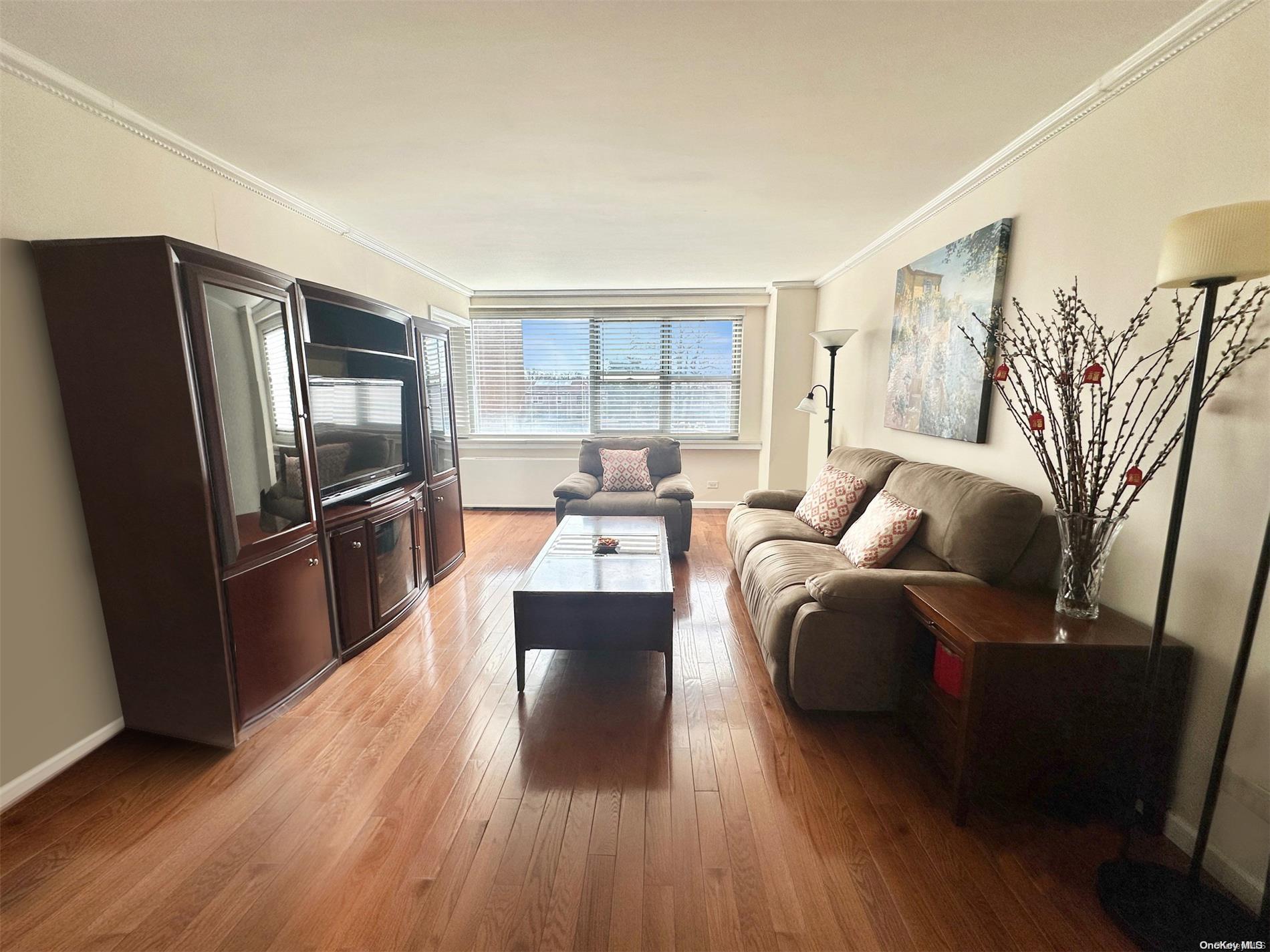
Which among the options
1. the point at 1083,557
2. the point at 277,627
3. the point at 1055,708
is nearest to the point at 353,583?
the point at 277,627

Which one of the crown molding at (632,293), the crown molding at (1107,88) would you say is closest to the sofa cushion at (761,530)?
the crown molding at (1107,88)

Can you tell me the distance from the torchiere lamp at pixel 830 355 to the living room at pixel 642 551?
1.20 metres

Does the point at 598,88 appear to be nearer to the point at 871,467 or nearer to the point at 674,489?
the point at 871,467

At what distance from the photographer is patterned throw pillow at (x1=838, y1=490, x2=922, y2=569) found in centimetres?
255

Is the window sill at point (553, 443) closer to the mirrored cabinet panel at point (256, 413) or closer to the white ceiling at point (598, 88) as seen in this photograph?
the white ceiling at point (598, 88)

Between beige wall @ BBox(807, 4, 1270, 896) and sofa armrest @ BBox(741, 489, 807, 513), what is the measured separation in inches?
74.4

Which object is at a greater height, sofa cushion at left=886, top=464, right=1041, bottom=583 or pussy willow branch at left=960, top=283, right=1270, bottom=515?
pussy willow branch at left=960, top=283, right=1270, bottom=515

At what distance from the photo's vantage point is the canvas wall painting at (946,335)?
253 cm

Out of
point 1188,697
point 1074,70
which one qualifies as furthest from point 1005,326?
point 1188,697

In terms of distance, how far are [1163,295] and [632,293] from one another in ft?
15.0

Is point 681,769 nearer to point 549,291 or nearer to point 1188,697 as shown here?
point 1188,697

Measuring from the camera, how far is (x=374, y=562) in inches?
117

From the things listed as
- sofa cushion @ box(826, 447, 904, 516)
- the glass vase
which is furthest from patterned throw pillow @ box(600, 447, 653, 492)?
the glass vase

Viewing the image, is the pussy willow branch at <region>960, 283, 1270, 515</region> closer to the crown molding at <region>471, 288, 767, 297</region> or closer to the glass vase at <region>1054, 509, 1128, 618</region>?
the glass vase at <region>1054, 509, 1128, 618</region>
